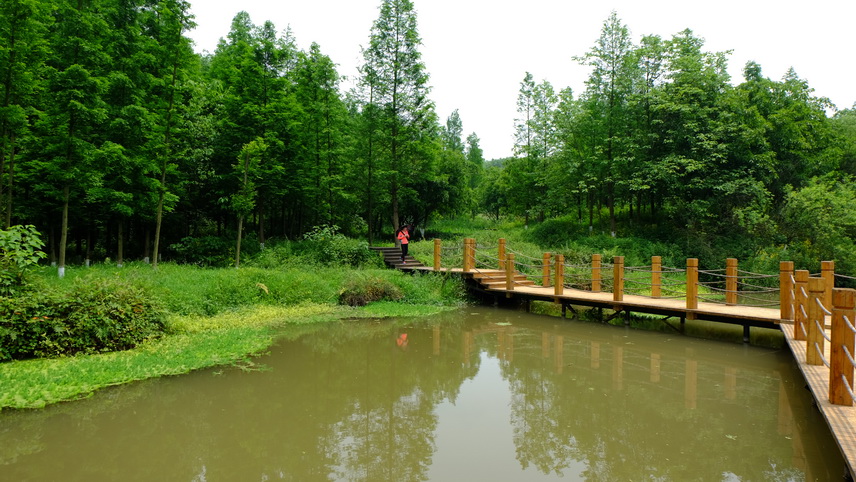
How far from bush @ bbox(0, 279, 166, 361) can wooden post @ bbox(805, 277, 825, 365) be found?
33.9ft

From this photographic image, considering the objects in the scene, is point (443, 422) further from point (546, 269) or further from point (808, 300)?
point (546, 269)

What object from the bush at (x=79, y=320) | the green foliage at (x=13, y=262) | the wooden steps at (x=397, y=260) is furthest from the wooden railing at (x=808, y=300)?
the green foliage at (x=13, y=262)

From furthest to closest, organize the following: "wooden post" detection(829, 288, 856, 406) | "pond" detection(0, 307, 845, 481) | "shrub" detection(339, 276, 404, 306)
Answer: "shrub" detection(339, 276, 404, 306) < "wooden post" detection(829, 288, 856, 406) < "pond" detection(0, 307, 845, 481)

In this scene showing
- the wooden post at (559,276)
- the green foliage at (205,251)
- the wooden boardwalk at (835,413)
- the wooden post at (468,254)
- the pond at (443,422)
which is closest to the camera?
the wooden boardwalk at (835,413)

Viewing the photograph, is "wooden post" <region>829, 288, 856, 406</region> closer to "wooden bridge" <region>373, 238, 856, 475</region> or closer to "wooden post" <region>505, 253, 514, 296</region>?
"wooden bridge" <region>373, 238, 856, 475</region>

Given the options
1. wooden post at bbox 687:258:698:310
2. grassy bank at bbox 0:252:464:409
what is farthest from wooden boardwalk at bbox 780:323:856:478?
grassy bank at bbox 0:252:464:409

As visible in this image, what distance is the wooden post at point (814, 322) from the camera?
19.1 ft

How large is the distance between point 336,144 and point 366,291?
1083 centimetres

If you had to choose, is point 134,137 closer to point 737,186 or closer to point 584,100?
point 584,100

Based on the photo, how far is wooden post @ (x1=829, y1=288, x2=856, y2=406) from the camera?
4.54m

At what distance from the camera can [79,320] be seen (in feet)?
25.7

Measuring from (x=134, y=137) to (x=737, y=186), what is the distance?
23.6m

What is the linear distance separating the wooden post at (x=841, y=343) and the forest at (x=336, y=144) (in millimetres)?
15534

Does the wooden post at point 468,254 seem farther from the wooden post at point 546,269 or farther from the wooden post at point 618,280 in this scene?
the wooden post at point 618,280
